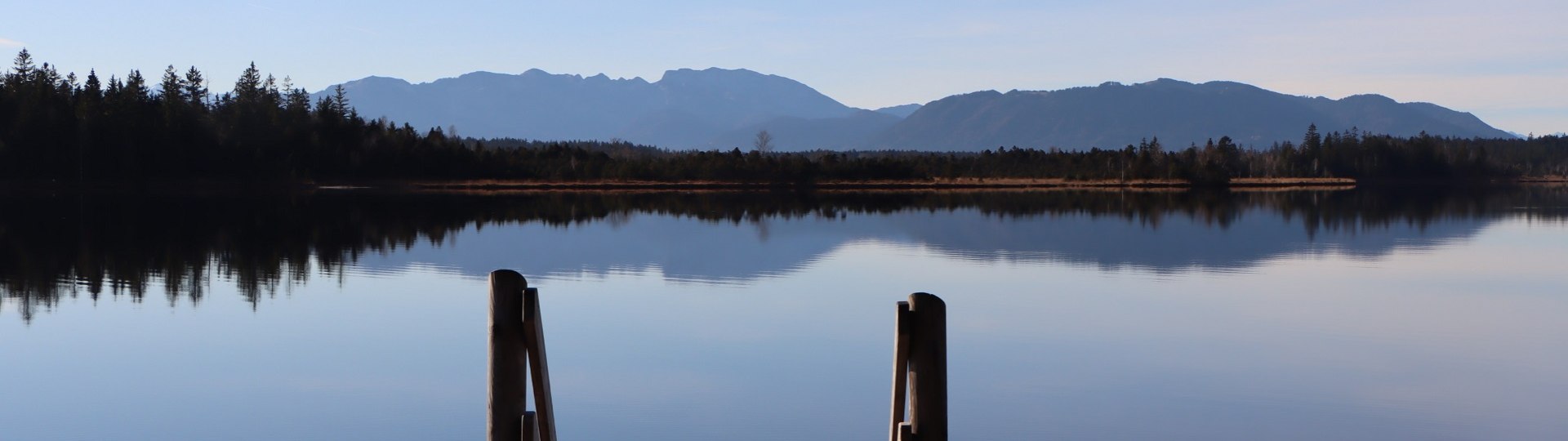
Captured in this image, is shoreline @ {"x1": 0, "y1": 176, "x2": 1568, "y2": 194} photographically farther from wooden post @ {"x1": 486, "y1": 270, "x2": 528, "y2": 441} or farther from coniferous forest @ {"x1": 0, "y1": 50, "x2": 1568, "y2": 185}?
wooden post @ {"x1": 486, "y1": 270, "x2": 528, "y2": 441}

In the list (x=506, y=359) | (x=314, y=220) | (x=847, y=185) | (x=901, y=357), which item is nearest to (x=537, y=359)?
(x=506, y=359)

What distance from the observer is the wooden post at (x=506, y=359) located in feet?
24.2

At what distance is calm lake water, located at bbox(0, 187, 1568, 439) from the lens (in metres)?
14.1

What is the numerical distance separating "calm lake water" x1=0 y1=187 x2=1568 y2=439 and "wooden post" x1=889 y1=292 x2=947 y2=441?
5524 millimetres

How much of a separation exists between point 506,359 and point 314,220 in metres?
49.4

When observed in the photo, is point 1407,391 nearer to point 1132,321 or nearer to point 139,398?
point 1132,321

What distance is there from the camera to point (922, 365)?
25.4 ft

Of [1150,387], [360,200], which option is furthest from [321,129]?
[1150,387]

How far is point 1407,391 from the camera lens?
15.8 meters

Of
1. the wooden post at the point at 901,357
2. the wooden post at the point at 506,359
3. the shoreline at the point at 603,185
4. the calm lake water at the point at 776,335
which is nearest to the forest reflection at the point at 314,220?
the calm lake water at the point at 776,335

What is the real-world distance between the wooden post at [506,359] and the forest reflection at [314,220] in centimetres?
1655

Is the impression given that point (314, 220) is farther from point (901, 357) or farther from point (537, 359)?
point (901, 357)

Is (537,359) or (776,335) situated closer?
(537,359)

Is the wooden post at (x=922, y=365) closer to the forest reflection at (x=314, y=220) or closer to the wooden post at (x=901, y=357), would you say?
the wooden post at (x=901, y=357)
